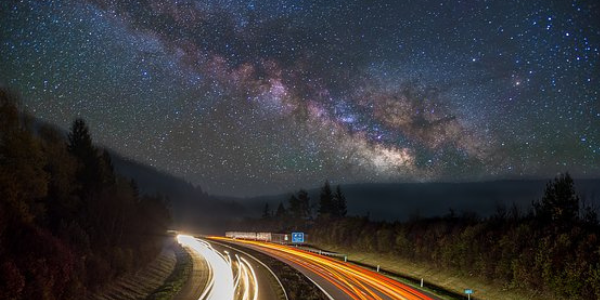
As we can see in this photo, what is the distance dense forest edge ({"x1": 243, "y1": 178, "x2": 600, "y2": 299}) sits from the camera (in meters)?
24.5

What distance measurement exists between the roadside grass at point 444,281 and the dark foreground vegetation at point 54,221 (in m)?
25.2

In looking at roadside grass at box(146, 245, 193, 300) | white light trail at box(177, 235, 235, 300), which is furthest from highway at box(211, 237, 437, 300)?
roadside grass at box(146, 245, 193, 300)

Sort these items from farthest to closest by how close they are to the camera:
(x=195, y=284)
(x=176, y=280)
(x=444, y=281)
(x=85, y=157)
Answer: (x=85, y=157)
(x=176, y=280)
(x=444, y=281)
(x=195, y=284)

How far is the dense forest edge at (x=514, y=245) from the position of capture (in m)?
24.5

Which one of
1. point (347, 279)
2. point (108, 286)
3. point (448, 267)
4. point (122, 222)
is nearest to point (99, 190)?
point (122, 222)

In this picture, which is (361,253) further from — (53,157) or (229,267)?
(53,157)

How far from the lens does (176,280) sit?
40031 millimetres

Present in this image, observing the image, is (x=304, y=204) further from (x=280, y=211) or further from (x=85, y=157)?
(x=85, y=157)

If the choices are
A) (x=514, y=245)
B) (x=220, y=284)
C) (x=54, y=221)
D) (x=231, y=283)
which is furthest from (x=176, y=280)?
(x=514, y=245)

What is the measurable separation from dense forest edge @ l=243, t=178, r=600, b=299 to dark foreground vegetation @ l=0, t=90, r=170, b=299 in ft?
92.0

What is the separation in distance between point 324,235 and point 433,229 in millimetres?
38958

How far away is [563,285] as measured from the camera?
24.7 m

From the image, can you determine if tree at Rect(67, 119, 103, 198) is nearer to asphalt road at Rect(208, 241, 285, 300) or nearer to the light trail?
the light trail

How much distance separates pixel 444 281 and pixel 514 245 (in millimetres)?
9046
